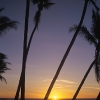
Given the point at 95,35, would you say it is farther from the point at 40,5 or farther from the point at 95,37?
the point at 40,5

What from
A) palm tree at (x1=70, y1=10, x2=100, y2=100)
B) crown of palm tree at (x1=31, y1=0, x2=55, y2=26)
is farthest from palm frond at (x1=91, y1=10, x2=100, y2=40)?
crown of palm tree at (x1=31, y1=0, x2=55, y2=26)

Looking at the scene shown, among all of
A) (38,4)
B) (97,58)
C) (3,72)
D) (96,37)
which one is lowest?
(3,72)

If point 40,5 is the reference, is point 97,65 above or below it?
below

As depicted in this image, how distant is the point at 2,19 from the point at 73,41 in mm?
5933

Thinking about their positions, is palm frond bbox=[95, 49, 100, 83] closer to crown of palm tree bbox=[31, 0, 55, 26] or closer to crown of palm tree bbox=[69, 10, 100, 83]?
crown of palm tree bbox=[69, 10, 100, 83]

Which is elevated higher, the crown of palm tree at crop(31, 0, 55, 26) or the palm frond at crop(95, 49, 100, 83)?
the crown of palm tree at crop(31, 0, 55, 26)

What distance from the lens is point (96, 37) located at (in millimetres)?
16000

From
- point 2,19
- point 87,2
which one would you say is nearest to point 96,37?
point 87,2

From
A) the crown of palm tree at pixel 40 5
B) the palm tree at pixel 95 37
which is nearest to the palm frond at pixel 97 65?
the palm tree at pixel 95 37

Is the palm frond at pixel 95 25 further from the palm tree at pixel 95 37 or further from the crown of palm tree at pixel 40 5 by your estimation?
the crown of palm tree at pixel 40 5

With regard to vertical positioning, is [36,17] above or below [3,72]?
above

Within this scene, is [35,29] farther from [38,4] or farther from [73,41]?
[73,41]

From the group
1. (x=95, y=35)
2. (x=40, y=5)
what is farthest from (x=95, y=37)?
(x=40, y=5)

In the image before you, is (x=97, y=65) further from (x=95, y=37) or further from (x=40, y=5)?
(x=40, y=5)
